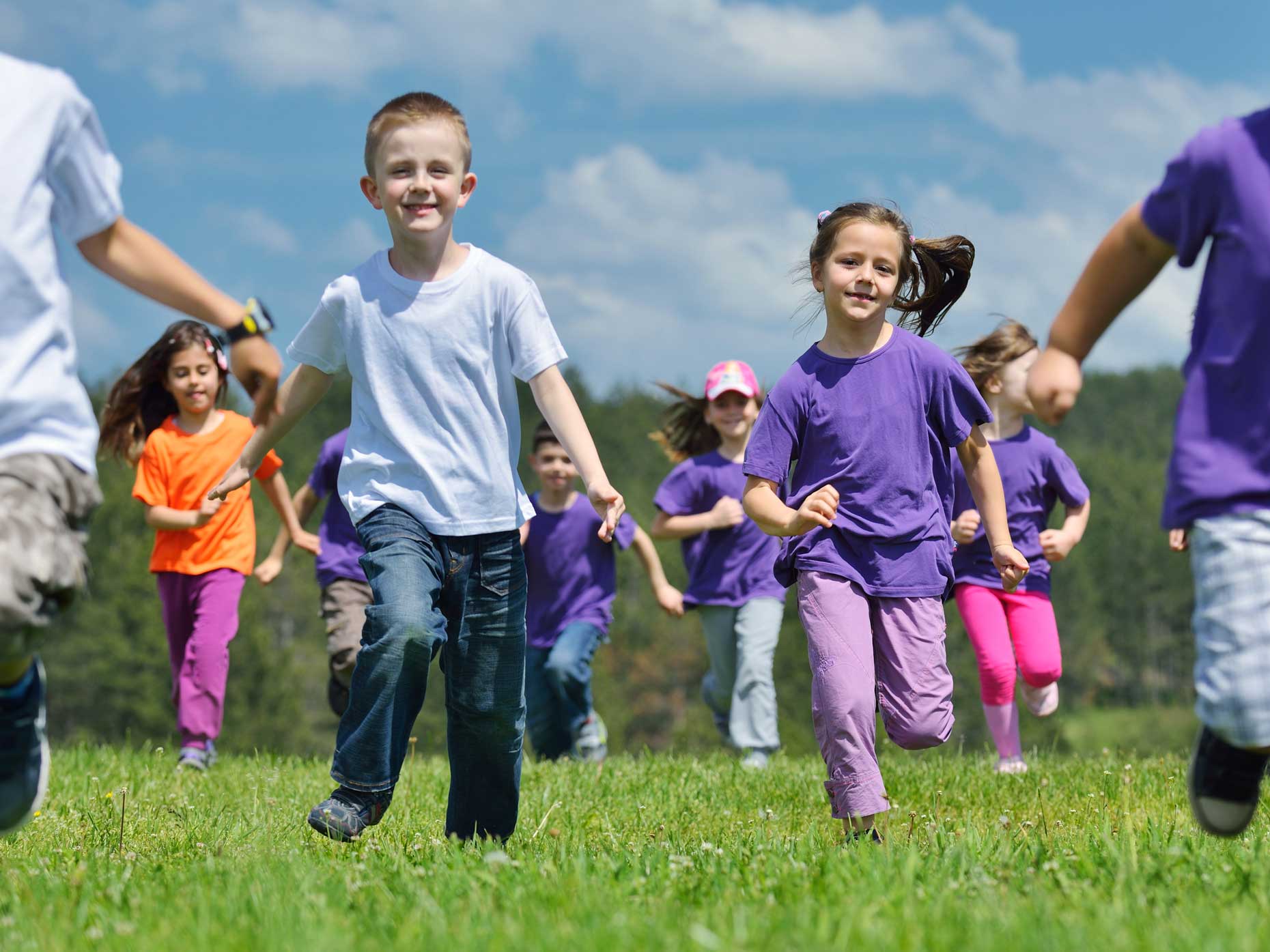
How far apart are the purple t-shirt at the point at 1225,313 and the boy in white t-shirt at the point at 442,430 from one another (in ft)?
5.88

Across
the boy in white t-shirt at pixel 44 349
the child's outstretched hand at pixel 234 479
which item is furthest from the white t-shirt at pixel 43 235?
the child's outstretched hand at pixel 234 479

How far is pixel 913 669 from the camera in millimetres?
5145

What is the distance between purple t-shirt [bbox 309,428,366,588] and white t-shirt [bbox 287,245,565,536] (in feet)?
14.1

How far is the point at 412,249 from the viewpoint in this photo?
4770mm

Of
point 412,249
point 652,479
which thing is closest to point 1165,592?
point 652,479

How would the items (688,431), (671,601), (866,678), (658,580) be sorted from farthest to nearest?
(688,431), (658,580), (671,601), (866,678)

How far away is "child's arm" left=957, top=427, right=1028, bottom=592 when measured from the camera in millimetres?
5367

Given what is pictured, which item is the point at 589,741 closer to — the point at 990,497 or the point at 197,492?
the point at 197,492

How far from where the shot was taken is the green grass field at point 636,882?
293 cm

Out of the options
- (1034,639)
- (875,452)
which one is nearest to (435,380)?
(875,452)

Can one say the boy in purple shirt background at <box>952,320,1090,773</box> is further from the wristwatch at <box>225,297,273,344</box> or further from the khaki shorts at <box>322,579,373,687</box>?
the wristwatch at <box>225,297,273,344</box>

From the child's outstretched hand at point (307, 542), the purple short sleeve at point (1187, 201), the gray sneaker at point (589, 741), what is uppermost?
the purple short sleeve at point (1187, 201)

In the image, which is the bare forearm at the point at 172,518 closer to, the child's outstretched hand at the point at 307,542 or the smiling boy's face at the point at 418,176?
the child's outstretched hand at the point at 307,542

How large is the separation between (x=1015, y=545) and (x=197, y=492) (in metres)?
4.86
